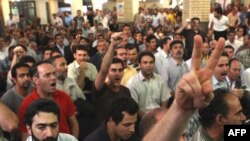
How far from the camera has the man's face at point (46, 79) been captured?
369cm

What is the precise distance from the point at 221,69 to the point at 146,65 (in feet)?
2.96

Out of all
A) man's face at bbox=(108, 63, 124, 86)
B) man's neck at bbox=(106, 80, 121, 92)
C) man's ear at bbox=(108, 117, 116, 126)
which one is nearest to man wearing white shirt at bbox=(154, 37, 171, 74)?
man's face at bbox=(108, 63, 124, 86)

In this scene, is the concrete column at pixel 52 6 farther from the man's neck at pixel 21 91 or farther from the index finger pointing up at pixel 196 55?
the index finger pointing up at pixel 196 55

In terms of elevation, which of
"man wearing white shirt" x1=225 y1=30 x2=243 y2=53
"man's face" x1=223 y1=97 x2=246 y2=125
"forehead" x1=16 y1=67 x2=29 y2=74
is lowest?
"man wearing white shirt" x1=225 y1=30 x2=243 y2=53

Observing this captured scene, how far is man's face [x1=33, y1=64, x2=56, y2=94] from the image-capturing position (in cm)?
369

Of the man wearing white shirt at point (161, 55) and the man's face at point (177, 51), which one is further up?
the man's face at point (177, 51)

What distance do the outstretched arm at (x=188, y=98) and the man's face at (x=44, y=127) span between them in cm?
122

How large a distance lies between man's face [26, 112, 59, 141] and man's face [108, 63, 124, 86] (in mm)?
1609

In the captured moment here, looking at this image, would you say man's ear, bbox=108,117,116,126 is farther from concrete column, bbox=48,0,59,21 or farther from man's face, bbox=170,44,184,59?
concrete column, bbox=48,0,59,21

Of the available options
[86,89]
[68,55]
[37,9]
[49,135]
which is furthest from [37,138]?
[37,9]

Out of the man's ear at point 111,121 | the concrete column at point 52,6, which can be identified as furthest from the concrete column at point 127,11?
the man's ear at point 111,121

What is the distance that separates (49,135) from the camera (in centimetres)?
278

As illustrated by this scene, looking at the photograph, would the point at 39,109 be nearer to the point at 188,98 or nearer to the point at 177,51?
the point at 188,98

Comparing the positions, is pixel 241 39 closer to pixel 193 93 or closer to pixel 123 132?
pixel 123 132
